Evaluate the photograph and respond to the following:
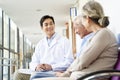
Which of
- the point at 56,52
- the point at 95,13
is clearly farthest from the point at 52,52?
the point at 95,13

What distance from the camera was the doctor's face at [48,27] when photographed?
3.50m

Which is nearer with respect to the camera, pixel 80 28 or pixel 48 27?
pixel 80 28

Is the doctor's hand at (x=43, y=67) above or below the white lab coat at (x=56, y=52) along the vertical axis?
below

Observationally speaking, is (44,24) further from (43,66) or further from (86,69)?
(86,69)

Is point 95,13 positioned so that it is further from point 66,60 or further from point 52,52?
point 52,52

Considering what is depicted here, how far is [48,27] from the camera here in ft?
11.6

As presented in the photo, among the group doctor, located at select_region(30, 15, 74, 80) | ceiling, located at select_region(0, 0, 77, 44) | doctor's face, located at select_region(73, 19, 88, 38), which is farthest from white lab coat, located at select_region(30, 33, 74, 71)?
ceiling, located at select_region(0, 0, 77, 44)

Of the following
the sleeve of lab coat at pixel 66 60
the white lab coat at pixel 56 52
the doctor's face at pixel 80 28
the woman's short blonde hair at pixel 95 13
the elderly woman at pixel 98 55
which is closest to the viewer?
the elderly woman at pixel 98 55

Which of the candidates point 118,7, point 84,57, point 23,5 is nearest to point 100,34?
point 84,57

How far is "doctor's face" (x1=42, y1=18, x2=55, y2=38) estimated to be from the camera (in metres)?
3.50

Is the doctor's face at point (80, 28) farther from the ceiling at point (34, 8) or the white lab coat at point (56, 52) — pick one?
the ceiling at point (34, 8)

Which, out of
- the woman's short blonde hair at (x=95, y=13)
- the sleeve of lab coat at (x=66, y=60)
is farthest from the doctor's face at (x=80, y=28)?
the sleeve of lab coat at (x=66, y=60)

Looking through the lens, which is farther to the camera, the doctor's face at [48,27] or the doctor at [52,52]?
the doctor's face at [48,27]

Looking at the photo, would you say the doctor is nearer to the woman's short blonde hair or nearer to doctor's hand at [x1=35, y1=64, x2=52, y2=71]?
doctor's hand at [x1=35, y1=64, x2=52, y2=71]
